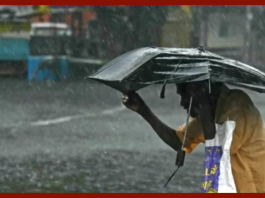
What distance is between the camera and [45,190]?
8.52m

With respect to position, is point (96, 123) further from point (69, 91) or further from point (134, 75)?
point (134, 75)

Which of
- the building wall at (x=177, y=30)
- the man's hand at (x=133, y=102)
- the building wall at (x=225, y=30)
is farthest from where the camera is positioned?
the building wall at (x=225, y=30)

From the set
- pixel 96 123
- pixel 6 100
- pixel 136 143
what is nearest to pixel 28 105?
pixel 6 100

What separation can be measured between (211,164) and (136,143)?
29.2 feet

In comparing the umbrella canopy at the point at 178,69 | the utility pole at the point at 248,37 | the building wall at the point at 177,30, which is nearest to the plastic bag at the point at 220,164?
the umbrella canopy at the point at 178,69

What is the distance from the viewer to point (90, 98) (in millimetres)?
22109

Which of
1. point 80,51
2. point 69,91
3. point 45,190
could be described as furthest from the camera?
point 80,51

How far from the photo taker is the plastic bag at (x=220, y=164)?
3.71 m

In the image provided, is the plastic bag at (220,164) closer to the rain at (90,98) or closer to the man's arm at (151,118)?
the man's arm at (151,118)

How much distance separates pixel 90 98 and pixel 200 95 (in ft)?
60.3

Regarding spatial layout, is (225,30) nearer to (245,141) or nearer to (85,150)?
(85,150)

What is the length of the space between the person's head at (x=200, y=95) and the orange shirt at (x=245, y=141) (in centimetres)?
5

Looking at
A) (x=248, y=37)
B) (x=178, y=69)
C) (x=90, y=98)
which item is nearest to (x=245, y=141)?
(x=178, y=69)

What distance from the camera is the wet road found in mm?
9055
